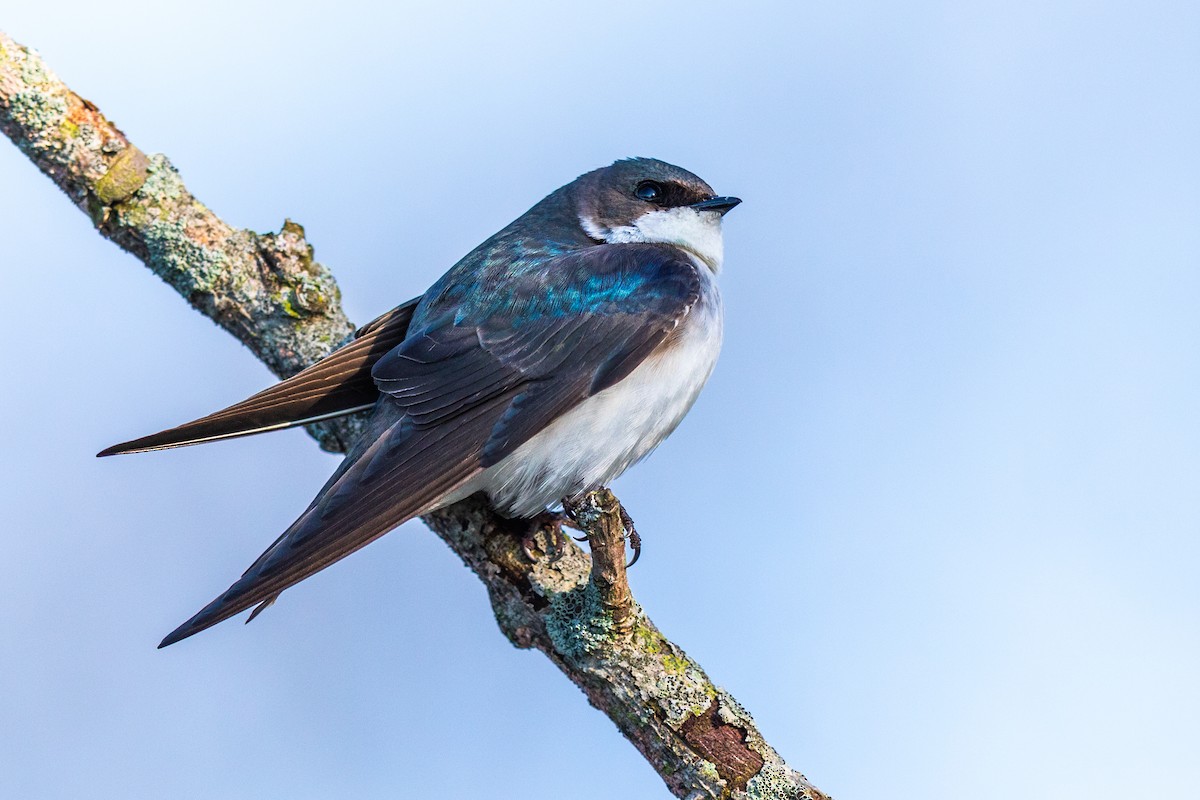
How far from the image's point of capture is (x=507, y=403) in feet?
12.7

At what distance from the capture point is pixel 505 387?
3.90 meters

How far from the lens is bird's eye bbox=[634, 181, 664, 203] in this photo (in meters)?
4.86

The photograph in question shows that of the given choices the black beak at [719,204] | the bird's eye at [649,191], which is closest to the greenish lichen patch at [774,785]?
the black beak at [719,204]

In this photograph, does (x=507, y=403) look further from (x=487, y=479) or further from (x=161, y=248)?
(x=161, y=248)

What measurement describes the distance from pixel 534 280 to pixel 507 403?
53 centimetres

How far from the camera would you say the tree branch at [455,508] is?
10.9 feet

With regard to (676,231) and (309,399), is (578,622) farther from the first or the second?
(676,231)

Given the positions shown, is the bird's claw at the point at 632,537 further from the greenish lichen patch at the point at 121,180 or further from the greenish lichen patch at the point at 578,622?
the greenish lichen patch at the point at 121,180

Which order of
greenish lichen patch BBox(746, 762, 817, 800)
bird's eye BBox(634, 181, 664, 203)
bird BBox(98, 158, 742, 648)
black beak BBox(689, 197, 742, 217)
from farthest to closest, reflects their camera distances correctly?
bird's eye BBox(634, 181, 664, 203)
black beak BBox(689, 197, 742, 217)
bird BBox(98, 158, 742, 648)
greenish lichen patch BBox(746, 762, 817, 800)

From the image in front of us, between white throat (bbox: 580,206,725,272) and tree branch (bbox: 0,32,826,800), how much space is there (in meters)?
1.08

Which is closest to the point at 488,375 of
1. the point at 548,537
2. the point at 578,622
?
the point at 548,537

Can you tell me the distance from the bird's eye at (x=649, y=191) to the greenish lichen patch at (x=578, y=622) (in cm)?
186

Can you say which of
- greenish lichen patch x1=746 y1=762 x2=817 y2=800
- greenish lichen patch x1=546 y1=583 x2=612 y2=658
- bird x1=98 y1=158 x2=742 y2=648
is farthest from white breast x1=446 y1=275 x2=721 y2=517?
greenish lichen patch x1=746 y1=762 x2=817 y2=800

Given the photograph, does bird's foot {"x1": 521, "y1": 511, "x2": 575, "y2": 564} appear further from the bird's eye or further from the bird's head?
the bird's eye
